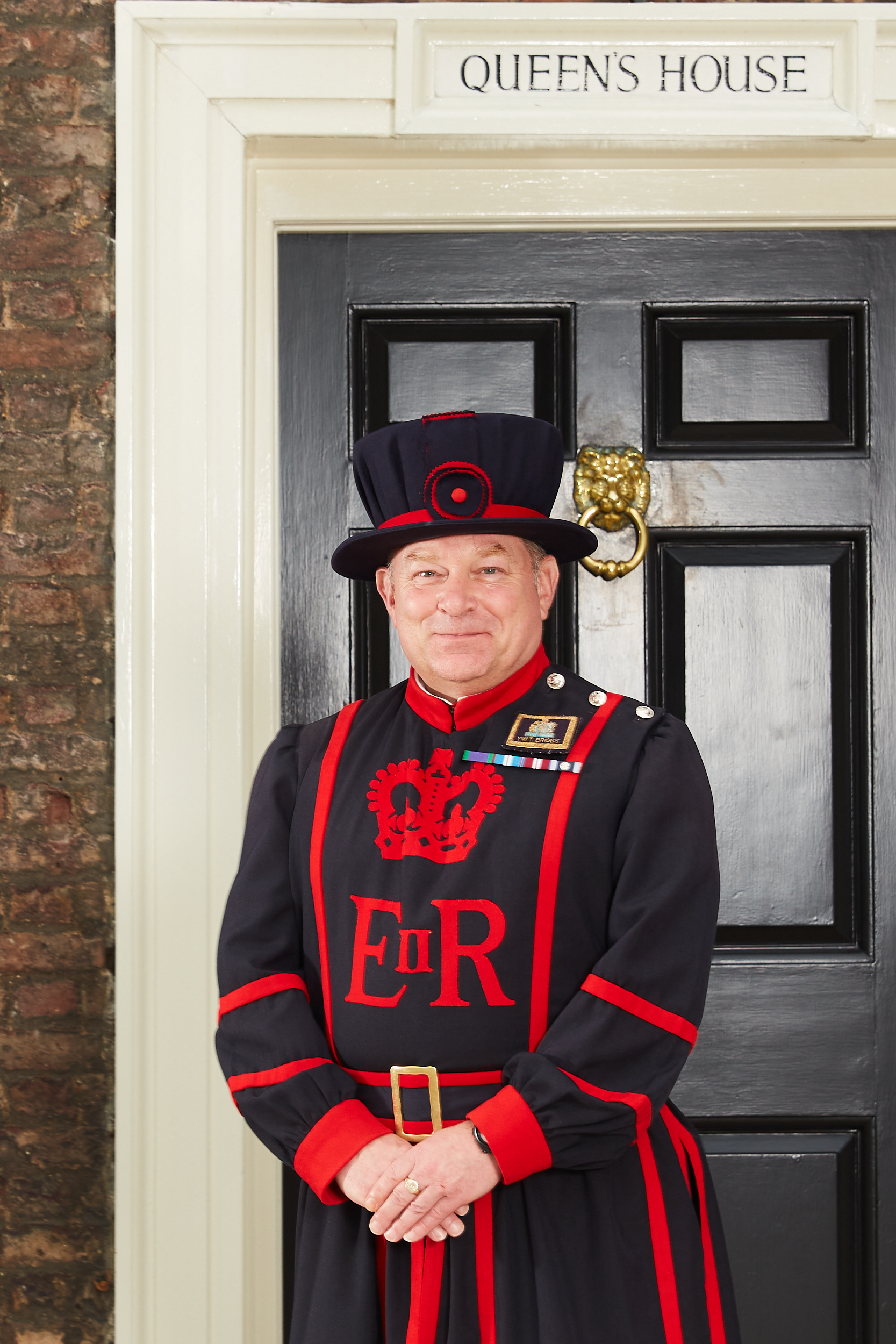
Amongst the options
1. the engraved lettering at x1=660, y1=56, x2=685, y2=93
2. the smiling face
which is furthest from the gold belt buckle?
the engraved lettering at x1=660, y1=56, x2=685, y2=93

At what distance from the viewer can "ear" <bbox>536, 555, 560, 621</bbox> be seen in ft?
4.84

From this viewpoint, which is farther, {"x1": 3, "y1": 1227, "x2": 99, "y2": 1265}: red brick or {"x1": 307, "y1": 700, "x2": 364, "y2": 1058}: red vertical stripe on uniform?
{"x1": 3, "y1": 1227, "x2": 99, "y2": 1265}: red brick

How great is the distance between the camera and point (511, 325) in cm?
211

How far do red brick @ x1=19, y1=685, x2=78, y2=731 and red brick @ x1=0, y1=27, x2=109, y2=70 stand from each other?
1146 mm

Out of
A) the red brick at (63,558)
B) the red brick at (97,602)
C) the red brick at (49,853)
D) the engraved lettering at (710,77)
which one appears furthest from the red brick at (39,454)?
the engraved lettering at (710,77)

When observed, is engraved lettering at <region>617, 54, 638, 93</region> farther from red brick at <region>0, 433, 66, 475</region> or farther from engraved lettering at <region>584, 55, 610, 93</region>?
red brick at <region>0, 433, 66, 475</region>

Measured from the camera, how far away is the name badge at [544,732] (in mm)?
1394

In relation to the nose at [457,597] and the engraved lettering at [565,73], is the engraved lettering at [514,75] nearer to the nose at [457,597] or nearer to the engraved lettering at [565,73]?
the engraved lettering at [565,73]

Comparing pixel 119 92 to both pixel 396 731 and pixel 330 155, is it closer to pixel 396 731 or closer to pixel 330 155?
pixel 330 155

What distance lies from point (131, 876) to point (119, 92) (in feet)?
4.65

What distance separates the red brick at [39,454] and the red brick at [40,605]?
214 mm

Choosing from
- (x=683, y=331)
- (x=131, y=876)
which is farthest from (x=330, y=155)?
(x=131, y=876)

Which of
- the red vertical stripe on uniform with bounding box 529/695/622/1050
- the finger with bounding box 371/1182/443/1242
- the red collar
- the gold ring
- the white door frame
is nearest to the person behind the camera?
the finger with bounding box 371/1182/443/1242

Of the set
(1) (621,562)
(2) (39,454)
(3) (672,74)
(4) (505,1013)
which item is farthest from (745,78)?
(4) (505,1013)
